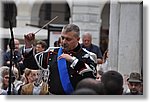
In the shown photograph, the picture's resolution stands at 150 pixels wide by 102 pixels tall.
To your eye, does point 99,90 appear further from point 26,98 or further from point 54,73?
point 26,98

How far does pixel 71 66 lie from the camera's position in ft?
7.36

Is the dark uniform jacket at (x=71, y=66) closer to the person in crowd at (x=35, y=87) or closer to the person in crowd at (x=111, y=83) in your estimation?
the person in crowd at (x=35, y=87)

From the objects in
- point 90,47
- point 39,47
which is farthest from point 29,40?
point 90,47

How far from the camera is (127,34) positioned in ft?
8.20

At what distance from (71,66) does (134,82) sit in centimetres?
43

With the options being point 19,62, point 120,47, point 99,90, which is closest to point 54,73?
point 19,62

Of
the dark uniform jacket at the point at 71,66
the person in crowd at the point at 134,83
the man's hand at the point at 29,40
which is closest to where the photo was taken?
the dark uniform jacket at the point at 71,66

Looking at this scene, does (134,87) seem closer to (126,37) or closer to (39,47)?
(126,37)

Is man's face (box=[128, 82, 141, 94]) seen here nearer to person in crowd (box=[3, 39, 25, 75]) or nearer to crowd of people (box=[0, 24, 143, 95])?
crowd of people (box=[0, 24, 143, 95])

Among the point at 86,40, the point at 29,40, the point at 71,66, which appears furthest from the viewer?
the point at 86,40

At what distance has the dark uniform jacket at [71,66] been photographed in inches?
87.5

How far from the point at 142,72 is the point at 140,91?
106mm

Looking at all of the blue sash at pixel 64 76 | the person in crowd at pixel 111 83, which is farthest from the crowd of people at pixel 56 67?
the person in crowd at pixel 111 83

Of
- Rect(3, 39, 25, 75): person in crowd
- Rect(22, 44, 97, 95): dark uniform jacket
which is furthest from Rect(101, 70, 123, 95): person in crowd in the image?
Rect(3, 39, 25, 75): person in crowd
